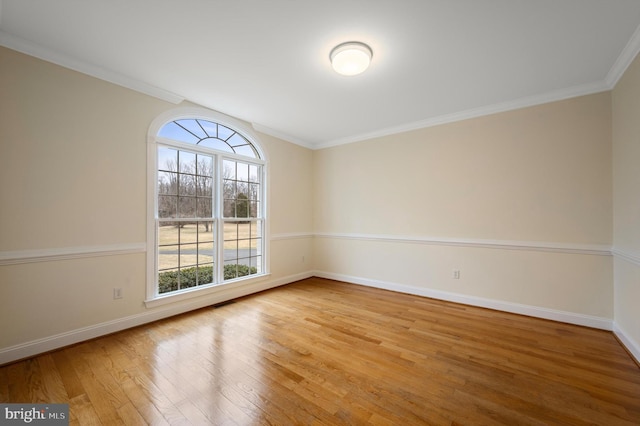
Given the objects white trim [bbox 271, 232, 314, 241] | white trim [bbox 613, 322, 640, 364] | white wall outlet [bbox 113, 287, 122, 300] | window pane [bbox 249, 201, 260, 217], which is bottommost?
white trim [bbox 613, 322, 640, 364]

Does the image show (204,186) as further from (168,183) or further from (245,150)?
(245,150)

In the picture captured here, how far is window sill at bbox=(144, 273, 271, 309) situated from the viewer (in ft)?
9.69

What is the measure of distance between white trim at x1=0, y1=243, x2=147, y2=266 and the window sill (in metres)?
0.63

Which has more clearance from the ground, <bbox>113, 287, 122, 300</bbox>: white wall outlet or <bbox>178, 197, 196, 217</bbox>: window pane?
<bbox>178, 197, 196, 217</bbox>: window pane

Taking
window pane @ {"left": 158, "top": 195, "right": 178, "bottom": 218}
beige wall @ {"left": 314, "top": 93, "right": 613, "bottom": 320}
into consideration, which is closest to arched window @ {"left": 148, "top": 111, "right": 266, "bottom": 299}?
window pane @ {"left": 158, "top": 195, "right": 178, "bottom": 218}

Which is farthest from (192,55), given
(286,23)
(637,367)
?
(637,367)

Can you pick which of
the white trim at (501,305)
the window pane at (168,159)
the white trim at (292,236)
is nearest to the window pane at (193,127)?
the window pane at (168,159)

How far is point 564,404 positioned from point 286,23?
334 cm

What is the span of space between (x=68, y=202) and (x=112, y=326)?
1.33 meters

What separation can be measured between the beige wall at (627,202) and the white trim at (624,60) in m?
0.05

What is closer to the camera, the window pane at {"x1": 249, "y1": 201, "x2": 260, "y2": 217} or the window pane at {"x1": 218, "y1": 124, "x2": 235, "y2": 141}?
the window pane at {"x1": 218, "y1": 124, "x2": 235, "y2": 141}

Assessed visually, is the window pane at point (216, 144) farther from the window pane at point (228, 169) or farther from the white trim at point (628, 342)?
the white trim at point (628, 342)

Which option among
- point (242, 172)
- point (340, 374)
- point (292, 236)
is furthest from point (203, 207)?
point (340, 374)

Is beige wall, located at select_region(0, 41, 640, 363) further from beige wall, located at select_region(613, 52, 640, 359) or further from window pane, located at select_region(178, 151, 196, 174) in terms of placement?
window pane, located at select_region(178, 151, 196, 174)
